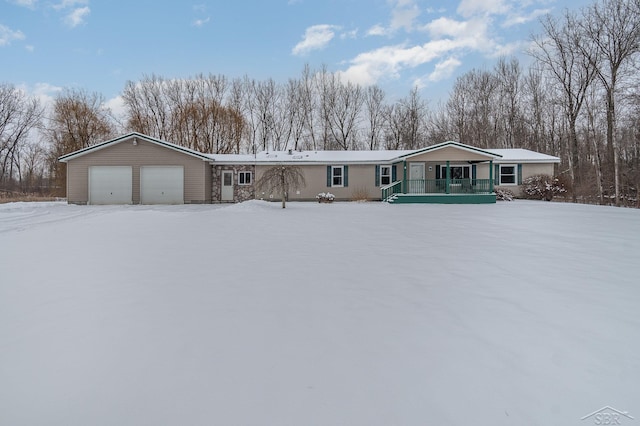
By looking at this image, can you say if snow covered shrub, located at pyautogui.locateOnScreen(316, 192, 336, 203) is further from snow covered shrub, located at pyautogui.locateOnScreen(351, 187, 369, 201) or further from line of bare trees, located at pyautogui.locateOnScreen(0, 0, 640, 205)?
line of bare trees, located at pyautogui.locateOnScreen(0, 0, 640, 205)

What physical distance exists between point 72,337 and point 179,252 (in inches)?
133

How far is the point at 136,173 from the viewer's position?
19672 millimetres

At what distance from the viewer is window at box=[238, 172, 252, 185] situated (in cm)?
2148

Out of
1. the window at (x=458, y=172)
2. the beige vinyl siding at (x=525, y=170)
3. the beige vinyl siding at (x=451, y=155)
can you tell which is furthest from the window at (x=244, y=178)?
the beige vinyl siding at (x=525, y=170)

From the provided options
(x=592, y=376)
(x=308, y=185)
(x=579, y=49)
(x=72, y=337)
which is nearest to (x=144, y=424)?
(x=72, y=337)

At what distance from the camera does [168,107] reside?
3384 cm

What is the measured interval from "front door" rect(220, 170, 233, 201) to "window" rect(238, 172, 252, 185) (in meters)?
0.58

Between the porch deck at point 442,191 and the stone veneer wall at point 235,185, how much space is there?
27.8 ft

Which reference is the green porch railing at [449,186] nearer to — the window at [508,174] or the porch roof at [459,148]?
the porch roof at [459,148]

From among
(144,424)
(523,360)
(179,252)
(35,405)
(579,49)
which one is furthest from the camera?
(579,49)

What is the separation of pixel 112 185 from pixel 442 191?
19.5 m

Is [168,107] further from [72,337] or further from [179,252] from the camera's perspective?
[72,337]

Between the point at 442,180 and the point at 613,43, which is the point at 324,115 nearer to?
the point at 442,180

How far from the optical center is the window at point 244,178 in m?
21.5
